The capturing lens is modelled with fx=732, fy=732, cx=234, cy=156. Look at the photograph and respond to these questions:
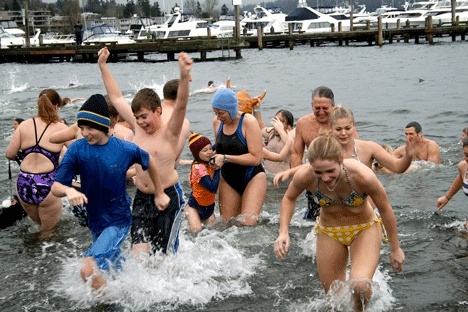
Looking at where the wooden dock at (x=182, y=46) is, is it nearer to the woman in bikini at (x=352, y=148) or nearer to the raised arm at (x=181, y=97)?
the woman in bikini at (x=352, y=148)

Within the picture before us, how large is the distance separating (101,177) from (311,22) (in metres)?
73.7

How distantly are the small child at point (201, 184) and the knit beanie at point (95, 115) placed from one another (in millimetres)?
2494

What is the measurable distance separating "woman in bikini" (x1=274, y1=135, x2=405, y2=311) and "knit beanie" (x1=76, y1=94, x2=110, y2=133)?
5.07ft

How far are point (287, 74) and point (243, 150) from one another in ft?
102

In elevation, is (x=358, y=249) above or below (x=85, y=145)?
below

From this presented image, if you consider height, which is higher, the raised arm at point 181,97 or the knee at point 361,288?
the raised arm at point 181,97

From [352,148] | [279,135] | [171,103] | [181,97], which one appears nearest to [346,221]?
[352,148]

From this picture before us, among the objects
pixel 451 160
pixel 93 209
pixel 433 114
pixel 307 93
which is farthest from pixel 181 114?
pixel 307 93

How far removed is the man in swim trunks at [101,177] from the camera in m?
5.68

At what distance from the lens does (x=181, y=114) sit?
20.7 feet

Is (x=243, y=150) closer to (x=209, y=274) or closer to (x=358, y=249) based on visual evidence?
(x=209, y=274)

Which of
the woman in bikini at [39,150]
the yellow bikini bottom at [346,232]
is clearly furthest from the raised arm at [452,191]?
the woman in bikini at [39,150]

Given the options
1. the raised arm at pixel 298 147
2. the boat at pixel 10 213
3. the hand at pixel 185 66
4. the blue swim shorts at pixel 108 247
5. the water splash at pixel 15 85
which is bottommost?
the water splash at pixel 15 85

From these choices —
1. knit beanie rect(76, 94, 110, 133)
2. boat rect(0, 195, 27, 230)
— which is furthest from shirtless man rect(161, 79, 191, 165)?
boat rect(0, 195, 27, 230)
